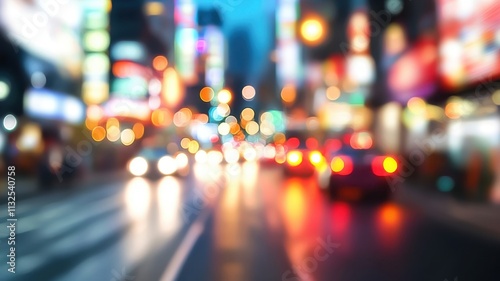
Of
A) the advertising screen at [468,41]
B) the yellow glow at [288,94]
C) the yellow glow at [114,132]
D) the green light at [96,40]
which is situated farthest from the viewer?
the green light at [96,40]

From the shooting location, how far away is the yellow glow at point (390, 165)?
19.0m

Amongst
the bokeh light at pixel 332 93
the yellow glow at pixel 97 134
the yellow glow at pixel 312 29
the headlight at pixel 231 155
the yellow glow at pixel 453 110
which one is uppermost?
the yellow glow at pixel 312 29

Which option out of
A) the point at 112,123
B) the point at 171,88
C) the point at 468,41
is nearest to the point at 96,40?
the point at 112,123

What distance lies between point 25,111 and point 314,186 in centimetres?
1751

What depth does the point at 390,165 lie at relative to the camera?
19219 mm

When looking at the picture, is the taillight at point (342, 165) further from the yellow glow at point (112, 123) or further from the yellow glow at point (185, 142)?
the yellow glow at point (185, 142)

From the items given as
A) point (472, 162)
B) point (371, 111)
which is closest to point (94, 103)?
point (371, 111)

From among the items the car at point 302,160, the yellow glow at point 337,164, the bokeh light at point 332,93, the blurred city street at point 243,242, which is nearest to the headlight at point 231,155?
the bokeh light at point 332,93

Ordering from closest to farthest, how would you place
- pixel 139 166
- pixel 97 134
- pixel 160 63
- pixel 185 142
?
pixel 139 166
pixel 97 134
pixel 185 142
pixel 160 63

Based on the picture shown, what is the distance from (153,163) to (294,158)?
653cm

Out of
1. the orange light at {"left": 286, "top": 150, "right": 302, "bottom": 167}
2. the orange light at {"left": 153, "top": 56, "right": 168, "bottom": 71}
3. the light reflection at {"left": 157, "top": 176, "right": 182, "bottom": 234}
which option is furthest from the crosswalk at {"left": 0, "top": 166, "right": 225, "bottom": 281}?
the orange light at {"left": 153, "top": 56, "right": 168, "bottom": 71}

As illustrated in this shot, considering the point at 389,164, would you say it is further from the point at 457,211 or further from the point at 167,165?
the point at 167,165

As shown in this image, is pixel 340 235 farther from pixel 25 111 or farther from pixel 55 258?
pixel 25 111

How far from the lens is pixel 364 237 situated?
12.1 metres
